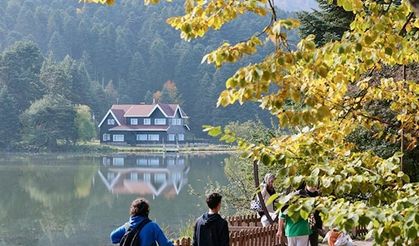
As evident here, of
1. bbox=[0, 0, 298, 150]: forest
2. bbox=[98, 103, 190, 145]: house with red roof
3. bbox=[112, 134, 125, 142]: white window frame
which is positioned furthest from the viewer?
bbox=[112, 134, 125, 142]: white window frame

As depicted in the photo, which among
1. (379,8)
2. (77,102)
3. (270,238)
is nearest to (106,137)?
(77,102)

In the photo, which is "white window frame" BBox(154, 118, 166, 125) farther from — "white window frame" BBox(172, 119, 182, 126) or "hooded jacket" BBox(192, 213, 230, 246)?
"hooded jacket" BBox(192, 213, 230, 246)

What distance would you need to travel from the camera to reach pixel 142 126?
85562 millimetres

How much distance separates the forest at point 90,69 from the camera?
2955 inches

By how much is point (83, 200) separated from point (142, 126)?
176ft

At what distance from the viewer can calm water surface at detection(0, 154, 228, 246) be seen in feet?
76.2

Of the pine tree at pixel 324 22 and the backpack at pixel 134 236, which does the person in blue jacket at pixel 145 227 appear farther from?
the pine tree at pixel 324 22

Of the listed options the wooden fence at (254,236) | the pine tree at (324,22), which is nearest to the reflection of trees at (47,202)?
the pine tree at (324,22)

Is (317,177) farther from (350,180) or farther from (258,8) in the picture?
(258,8)

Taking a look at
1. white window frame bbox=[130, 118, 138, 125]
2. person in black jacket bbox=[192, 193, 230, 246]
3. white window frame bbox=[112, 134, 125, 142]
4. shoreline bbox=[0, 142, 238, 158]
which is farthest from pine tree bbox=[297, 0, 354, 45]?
white window frame bbox=[130, 118, 138, 125]

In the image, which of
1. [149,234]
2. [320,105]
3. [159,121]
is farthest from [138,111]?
[320,105]

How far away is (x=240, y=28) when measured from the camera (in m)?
130

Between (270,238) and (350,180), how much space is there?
20.8ft

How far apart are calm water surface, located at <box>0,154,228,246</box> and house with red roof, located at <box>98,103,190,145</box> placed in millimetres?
33834
